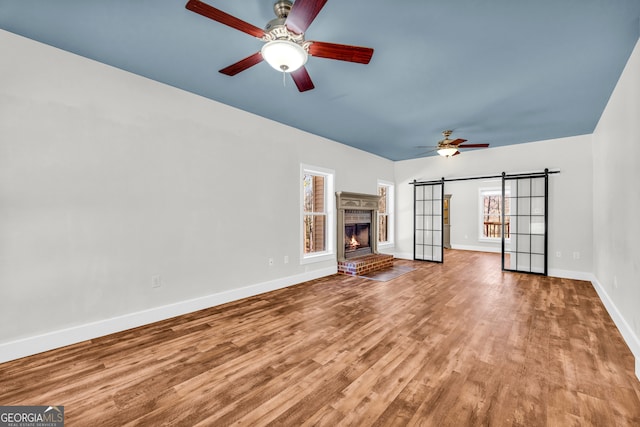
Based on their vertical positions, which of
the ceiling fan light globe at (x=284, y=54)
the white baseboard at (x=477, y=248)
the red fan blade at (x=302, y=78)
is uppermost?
the red fan blade at (x=302, y=78)

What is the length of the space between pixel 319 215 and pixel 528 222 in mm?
4375

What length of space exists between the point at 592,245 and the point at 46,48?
26.9ft

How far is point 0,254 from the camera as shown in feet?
7.67

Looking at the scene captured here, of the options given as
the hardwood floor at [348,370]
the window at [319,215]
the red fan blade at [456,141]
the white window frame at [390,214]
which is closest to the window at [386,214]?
the white window frame at [390,214]

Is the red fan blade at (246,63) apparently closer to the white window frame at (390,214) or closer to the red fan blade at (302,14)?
the red fan blade at (302,14)

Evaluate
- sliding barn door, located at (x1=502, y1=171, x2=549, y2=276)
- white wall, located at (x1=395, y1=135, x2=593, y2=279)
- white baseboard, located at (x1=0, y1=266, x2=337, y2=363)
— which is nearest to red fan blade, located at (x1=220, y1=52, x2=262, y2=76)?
white baseboard, located at (x1=0, y1=266, x2=337, y2=363)

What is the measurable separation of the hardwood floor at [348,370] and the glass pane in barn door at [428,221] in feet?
11.1

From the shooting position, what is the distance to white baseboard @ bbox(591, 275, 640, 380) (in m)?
2.37

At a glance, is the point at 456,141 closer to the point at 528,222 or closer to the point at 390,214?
the point at 528,222

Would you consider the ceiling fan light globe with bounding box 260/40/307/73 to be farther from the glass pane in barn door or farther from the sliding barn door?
the glass pane in barn door

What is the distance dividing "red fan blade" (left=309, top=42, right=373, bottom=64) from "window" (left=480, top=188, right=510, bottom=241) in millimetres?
8585

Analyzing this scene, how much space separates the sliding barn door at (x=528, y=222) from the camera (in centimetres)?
563

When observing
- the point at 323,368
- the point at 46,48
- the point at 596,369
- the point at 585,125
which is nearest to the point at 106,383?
the point at 323,368

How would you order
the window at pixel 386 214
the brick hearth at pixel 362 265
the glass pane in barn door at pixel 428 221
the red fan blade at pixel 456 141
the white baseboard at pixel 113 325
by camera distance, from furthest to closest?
the window at pixel 386 214 → the glass pane in barn door at pixel 428 221 → the brick hearth at pixel 362 265 → the red fan blade at pixel 456 141 → the white baseboard at pixel 113 325
